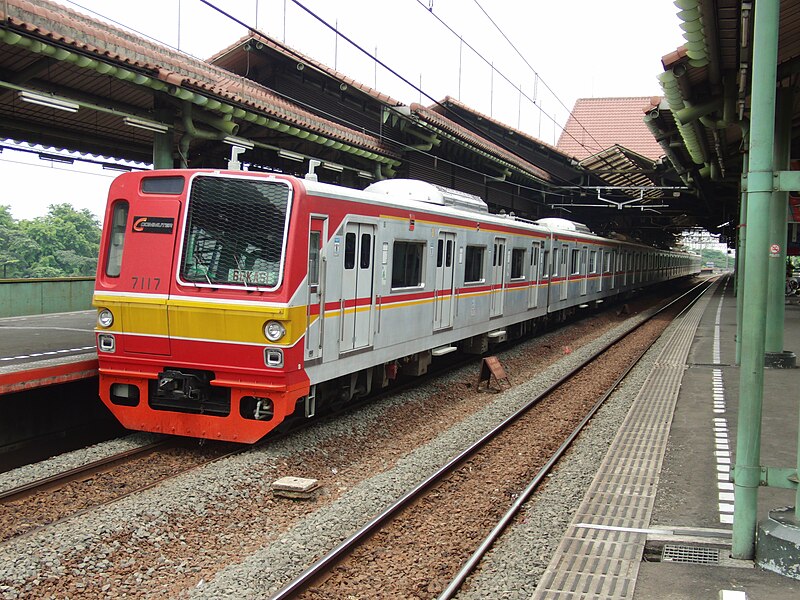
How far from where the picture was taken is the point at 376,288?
900 cm

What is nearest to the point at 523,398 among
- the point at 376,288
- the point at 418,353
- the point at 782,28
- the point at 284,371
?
the point at 418,353

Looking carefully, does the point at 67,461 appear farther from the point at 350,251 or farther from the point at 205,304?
the point at 350,251

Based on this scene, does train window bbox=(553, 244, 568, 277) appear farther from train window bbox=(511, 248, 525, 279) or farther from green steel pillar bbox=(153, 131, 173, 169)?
green steel pillar bbox=(153, 131, 173, 169)

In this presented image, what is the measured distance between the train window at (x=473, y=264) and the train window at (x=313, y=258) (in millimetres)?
4762

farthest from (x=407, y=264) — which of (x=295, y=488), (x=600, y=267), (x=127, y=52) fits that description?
(x=600, y=267)

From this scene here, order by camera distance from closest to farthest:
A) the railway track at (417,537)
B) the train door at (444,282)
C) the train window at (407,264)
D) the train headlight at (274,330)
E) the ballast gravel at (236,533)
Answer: the ballast gravel at (236,533), the railway track at (417,537), the train headlight at (274,330), the train window at (407,264), the train door at (444,282)

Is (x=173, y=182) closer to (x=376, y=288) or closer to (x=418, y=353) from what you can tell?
(x=376, y=288)

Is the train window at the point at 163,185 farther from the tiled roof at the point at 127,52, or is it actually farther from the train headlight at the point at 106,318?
the tiled roof at the point at 127,52

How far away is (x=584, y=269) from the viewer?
72.3 feet

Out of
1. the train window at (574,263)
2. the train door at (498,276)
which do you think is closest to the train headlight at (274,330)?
the train door at (498,276)

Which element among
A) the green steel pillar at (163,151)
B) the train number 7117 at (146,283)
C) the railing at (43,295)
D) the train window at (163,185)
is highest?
the green steel pillar at (163,151)

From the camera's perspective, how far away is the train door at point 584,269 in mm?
21781

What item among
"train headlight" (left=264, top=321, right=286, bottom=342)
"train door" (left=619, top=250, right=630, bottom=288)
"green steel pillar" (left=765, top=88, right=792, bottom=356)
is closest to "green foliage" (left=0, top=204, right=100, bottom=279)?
"train headlight" (left=264, top=321, right=286, bottom=342)

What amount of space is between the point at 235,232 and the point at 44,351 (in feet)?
12.6
